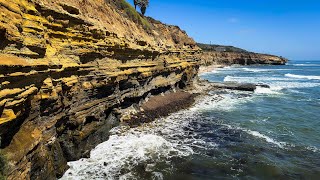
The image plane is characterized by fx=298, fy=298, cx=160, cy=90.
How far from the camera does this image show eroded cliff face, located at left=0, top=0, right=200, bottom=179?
37.9 ft

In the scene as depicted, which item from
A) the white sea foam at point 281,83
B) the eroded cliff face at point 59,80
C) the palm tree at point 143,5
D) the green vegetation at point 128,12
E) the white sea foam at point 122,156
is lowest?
the white sea foam at point 281,83

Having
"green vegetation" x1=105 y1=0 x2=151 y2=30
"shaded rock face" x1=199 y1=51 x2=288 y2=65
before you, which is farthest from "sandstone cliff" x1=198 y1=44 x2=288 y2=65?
"green vegetation" x1=105 y1=0 x2=151 y2=30

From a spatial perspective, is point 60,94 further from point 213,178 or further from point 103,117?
point 213,178

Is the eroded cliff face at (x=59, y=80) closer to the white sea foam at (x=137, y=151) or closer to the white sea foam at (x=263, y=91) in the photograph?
the white sea foam at (x=137, y=151)

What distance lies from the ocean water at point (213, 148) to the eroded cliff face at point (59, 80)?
1867 millimetres

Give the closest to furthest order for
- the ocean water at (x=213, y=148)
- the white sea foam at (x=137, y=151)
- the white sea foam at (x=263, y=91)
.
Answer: the white sea foam at (x=137, y=151) → the ocean water at (x=213, y=148) → the white sea foam at (x=263, y=91)

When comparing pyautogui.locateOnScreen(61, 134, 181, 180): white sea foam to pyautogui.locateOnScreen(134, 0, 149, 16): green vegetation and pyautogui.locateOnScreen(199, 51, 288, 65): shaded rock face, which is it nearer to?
pyautogui.locateOnScreen(134, 0, 149, 16): green vegetation

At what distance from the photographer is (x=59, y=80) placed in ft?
51.1

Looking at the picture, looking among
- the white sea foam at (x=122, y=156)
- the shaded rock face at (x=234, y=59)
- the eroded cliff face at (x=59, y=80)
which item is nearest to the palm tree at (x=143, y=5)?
the eroded cliff face at (x=59, y=80)

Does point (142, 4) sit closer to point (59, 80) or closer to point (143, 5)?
point (143, 5)

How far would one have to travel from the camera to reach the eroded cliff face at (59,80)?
455 inches

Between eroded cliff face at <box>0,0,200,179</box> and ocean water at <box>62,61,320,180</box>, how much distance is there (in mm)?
1867

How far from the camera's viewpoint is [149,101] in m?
31.5

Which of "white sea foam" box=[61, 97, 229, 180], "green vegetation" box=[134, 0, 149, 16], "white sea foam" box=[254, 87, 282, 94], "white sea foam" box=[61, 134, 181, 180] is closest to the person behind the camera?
"white sea foam" box=[61, 134, 181, 180]
